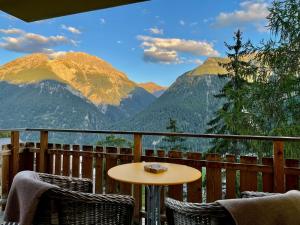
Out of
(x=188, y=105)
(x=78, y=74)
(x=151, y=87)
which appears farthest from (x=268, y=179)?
(x=78, y=74)

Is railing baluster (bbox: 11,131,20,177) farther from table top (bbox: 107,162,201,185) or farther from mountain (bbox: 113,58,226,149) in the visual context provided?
mountain (bbox: 113,58,226,149)

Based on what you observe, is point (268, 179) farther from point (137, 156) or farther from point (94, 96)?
point (94, 96)

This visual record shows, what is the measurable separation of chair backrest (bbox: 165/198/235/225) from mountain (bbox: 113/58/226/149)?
1152 centimetres

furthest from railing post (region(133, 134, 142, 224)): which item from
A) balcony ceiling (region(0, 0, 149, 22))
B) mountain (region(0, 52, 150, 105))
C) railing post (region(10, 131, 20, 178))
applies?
mountain (region(0, 52, 150, 105))

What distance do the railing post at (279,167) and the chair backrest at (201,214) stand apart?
1575 millimetres

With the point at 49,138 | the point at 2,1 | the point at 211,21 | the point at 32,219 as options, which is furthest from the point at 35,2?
the point at 211,21

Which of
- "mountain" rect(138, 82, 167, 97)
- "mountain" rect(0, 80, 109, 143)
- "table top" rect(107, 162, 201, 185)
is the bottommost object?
"table top" rect(107, 162, 201, 185)

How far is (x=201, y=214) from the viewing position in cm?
148

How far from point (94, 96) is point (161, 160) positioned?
55.1 ft

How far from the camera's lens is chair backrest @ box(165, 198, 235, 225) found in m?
1.44

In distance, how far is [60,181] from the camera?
101 inches

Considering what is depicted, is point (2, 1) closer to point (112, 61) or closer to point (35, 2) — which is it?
point (35, 2)

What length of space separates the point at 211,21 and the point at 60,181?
20468mm

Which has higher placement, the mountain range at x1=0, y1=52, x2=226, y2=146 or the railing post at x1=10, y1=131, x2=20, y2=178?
the mountain range at x1=0, y1=52, x2=226, y2=146
